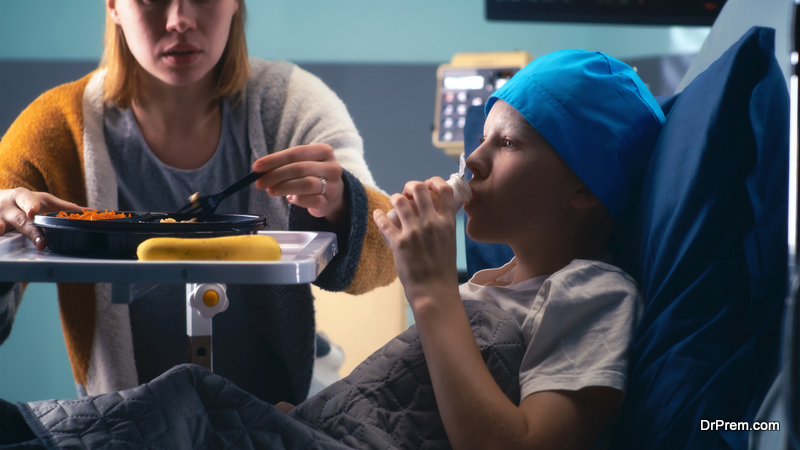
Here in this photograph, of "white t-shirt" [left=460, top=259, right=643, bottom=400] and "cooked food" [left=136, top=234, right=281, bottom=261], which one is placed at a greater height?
"cooked food" [left=136, top=234, right=281, bottom=261]

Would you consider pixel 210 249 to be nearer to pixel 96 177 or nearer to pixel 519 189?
pixel 519 189

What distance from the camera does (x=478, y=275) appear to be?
36.0 inches

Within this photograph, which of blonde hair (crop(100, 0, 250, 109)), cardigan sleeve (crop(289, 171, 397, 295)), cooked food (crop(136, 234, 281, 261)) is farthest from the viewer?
blonde hair (crop(100, 0, 250, 109))

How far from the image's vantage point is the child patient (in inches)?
23.9

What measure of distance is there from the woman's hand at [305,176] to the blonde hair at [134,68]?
16.8 inches

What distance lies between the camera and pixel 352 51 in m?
2.09

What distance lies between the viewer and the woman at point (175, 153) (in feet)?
3.42

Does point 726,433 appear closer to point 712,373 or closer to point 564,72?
point 712,373

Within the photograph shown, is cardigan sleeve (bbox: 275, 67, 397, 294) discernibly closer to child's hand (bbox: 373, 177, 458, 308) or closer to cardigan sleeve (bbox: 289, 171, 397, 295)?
cardigan sleeve (bbox: 289, 171, 397, 295)

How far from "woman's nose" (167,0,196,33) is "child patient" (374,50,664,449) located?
49 centimetres

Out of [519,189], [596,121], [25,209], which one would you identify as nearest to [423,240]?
[519,189]

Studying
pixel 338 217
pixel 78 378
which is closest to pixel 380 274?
pixel 338 217

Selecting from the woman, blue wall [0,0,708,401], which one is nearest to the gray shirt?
the woman

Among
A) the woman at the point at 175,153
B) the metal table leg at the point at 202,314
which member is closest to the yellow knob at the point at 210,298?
the metal table leg at the point at 202,314
